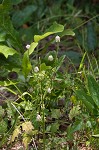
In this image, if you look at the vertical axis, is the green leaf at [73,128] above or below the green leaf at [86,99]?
below

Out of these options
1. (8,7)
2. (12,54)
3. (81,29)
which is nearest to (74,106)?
(12,54)

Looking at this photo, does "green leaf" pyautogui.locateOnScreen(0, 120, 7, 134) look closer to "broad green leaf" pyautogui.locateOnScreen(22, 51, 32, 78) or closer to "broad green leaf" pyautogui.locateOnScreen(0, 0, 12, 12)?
"broad green leaf" pyautogui.locateOnScreen(22, 51, 32, 78)

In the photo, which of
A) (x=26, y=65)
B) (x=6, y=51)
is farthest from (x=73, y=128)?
(x=6, y=51)

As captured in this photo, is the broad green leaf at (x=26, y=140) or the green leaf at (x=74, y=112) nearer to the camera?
the broad green leaf at (x=26, y=140)

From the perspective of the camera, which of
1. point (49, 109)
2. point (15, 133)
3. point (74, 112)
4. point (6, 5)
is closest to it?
point (15, 133)

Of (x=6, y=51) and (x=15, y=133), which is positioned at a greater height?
(x=6, y=51)

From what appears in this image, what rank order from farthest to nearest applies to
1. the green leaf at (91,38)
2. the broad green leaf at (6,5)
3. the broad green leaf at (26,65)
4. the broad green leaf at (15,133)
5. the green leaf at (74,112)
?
the green leaf at (91,38)
the broad green leaf at (6,5)
the broad green leaf at (26,65)
the green leaf at (74,112)
the broad green leaf at (15,133)

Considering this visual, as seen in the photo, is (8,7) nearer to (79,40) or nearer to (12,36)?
(12,36)

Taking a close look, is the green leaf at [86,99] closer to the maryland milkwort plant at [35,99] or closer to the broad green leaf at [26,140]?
the maryland milkwort plant at [35,99]

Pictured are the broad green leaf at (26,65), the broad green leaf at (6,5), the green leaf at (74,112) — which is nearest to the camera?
the green leaf at (74,112)

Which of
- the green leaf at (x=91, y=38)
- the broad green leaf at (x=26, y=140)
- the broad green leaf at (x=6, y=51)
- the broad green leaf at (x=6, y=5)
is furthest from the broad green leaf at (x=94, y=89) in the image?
the green leaf at (x=91, y=38)

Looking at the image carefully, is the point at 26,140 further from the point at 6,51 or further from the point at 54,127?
the point at 6,51

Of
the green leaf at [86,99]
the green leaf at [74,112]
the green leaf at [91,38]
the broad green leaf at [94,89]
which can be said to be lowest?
the green leaf at [74,112]

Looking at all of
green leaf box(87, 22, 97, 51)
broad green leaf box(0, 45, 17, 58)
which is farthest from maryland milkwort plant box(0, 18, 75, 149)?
green leaf box(87, 22, 97, 51)
